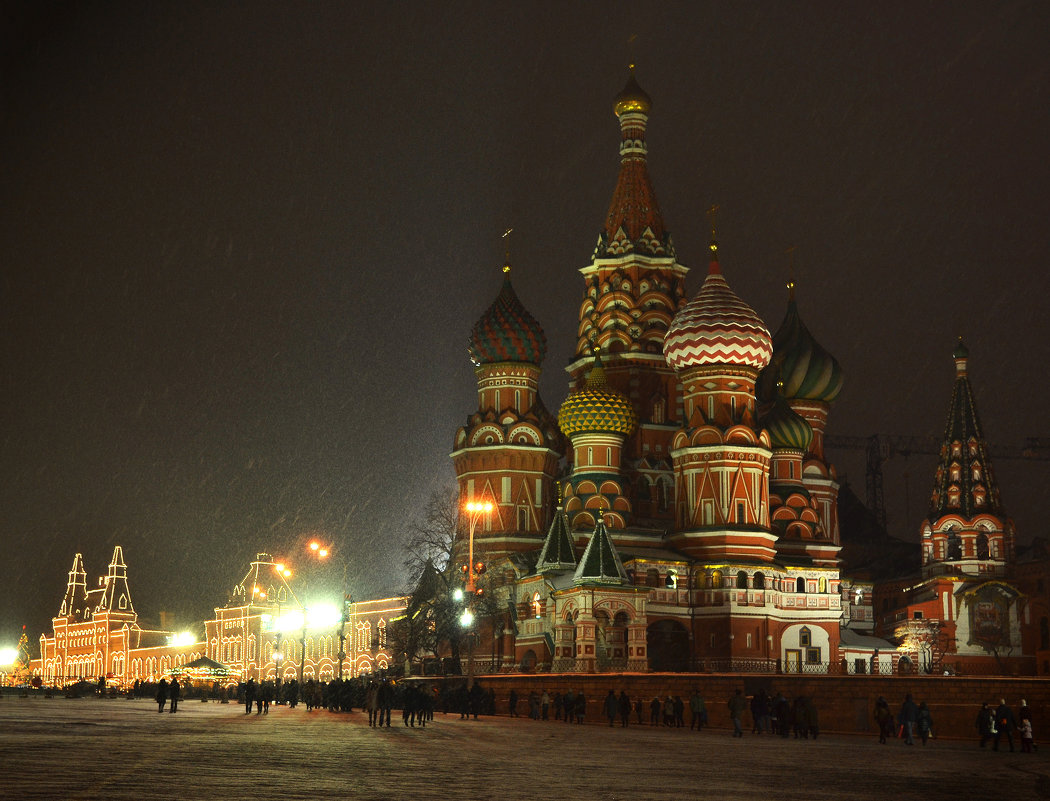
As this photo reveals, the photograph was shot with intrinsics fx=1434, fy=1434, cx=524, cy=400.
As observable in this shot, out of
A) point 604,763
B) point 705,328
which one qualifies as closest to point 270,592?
point 705,328

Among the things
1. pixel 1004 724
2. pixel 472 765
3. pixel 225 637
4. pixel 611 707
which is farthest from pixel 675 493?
pixel 225 637

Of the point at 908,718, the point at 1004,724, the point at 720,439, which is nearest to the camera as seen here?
the point at 1004,724

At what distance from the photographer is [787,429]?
198ft

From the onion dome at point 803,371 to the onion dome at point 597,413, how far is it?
421 inches

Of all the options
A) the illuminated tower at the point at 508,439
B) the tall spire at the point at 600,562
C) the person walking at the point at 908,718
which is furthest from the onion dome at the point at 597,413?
the person walking at the point at 908,718

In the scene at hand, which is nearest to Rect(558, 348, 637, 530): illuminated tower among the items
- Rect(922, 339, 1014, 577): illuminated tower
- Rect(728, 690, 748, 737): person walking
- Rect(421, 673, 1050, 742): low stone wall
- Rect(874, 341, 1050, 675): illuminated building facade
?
Rect(874, 341, 1050, 675): illuminated building facade

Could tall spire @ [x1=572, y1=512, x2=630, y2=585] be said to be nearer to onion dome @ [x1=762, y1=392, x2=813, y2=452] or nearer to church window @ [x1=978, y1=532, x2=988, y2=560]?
onion dome @ [x1=762, y1=392, x2=813, y2=452]

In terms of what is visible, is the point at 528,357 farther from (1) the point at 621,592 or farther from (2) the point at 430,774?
(2) the point at 430,774

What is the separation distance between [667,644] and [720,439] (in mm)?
7847

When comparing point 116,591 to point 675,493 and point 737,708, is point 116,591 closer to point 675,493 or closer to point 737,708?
point 675,493

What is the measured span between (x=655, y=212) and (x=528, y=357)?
954 centimetres

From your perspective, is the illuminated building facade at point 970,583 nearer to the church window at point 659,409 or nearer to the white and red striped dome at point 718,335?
the church window at point 659,409

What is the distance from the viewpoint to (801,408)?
64.9 metres

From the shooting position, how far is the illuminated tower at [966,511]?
6438cm
